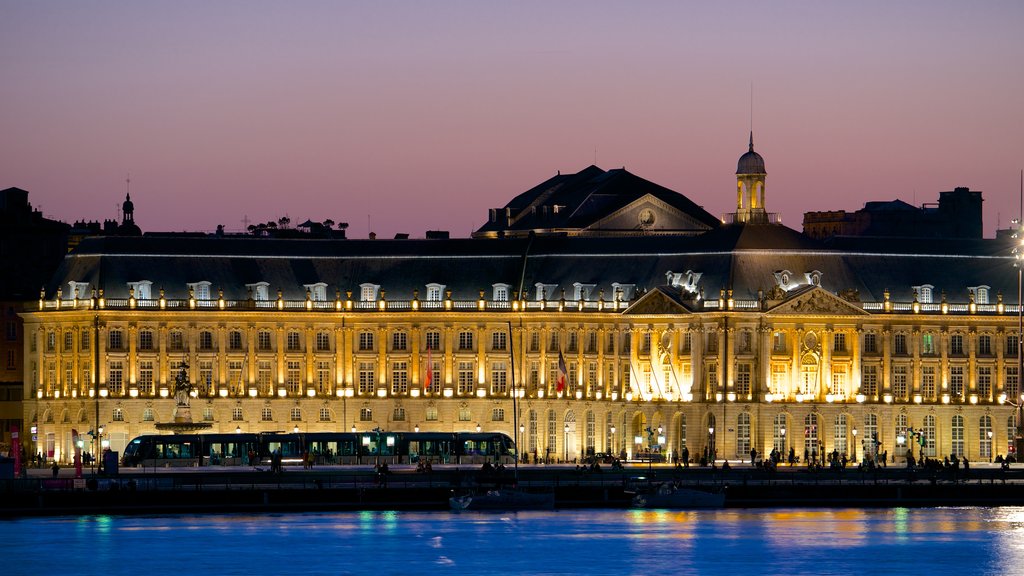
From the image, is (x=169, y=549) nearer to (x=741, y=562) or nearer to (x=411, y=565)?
(x=411, y=565)

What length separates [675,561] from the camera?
190000mm

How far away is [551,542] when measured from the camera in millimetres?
199250

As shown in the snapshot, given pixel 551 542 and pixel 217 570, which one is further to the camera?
pixel 551 542

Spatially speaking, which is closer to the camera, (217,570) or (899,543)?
(217,570)

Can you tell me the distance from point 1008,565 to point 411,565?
95.2 ft

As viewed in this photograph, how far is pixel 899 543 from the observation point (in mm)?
198625

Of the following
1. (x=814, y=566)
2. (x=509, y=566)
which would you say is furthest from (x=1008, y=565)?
(x=509, y=566)

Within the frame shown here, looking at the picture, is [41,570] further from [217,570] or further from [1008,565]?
[1008,565]

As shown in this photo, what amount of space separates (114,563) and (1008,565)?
43464 millimetres

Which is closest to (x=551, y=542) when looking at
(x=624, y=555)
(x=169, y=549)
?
(x=624, y=555)

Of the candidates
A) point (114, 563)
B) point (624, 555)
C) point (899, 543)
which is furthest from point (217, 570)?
point (899, 543)

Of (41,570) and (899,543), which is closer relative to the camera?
(41,570)

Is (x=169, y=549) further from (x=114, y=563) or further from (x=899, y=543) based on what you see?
(x=899, y=543)

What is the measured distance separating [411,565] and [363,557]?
3.97 meters
